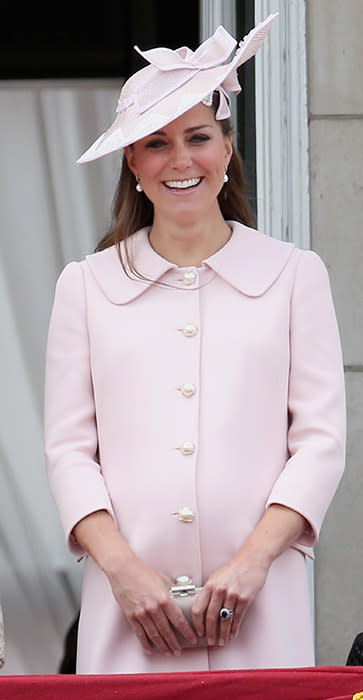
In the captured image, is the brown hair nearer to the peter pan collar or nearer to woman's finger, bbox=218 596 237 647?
the peter pan collar

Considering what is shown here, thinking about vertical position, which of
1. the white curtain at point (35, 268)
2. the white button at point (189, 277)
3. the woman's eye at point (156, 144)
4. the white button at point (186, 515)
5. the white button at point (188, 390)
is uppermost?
Result: the woman's eye at point (156, 144)

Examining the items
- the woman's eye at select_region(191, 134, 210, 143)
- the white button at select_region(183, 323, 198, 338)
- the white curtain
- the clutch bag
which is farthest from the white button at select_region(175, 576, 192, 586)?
the white curtain

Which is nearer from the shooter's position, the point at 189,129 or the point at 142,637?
the point at 142,637

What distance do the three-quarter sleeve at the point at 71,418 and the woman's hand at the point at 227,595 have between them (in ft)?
0.77

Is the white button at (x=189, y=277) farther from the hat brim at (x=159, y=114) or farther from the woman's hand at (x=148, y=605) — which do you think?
the woman's hand at (x=148, y=605)

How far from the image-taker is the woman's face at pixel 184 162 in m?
2.50

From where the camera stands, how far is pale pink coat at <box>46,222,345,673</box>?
2389mm

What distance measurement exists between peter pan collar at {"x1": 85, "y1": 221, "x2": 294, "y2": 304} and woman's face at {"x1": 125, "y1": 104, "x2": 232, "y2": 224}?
0.30ft

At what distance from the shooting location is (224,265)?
257 centimetres

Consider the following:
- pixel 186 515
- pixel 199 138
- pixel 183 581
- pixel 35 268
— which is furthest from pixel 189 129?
pixel 35 268

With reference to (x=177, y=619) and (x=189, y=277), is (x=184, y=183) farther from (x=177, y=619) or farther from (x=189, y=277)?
(x=177, y=619)

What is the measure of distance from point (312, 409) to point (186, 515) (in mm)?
279

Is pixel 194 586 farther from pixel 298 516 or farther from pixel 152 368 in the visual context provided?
pixel 152 368

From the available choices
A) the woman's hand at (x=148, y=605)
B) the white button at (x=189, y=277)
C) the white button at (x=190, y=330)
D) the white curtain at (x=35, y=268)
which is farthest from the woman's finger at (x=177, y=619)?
the white curtain at (x=35, y=268)
